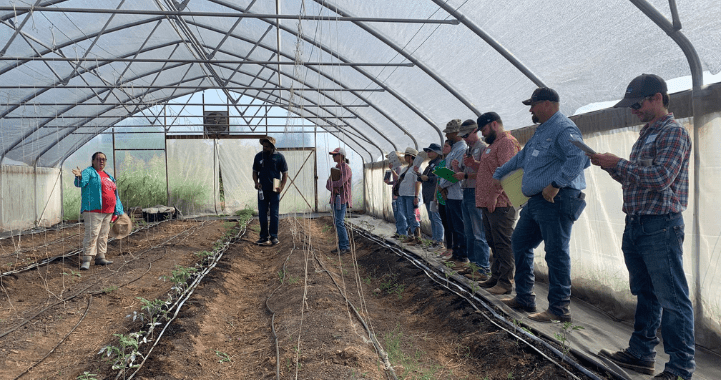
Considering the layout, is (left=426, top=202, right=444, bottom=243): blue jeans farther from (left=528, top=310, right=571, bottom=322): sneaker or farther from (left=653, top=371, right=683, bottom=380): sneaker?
(left=653, top=371, right=683, bottom=380): sneaker

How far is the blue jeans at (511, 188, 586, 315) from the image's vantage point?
3.15 m

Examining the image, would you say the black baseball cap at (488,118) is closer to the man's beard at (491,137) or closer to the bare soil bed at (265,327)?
the man's beard at (491,137)

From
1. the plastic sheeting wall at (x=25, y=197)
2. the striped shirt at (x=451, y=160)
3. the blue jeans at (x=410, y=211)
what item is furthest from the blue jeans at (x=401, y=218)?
the plastic sheeting wall at (x=25, y=197)

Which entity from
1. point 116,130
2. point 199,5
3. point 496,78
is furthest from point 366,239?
point 116,130

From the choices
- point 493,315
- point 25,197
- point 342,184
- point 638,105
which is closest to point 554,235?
point 493,315

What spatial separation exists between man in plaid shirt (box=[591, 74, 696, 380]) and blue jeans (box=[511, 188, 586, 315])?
0.54m

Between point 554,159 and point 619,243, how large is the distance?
141 cm

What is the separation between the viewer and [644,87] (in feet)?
8.14

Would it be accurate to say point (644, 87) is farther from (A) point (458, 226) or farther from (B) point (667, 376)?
(A) point (458, 226)

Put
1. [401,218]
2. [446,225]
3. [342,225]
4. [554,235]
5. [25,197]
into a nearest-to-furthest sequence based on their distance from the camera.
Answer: [554,235], [446,225], [342,225], [401,218], [25,197]

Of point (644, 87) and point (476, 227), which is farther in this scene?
point (476, 227)

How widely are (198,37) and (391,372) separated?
9.47 metres

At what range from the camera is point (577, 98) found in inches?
194

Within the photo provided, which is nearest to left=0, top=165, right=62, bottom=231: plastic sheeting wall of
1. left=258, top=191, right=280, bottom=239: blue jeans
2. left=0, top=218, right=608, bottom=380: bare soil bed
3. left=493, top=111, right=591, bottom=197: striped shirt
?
left=258, top=191, right=280, bottom=239: blue jeans
